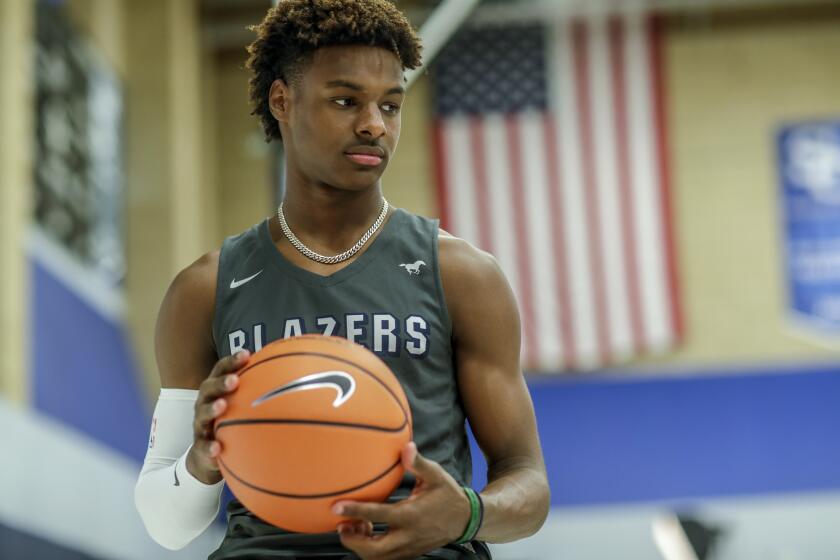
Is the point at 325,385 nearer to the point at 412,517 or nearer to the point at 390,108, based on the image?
the point at 412,517

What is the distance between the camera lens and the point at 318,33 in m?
2.64

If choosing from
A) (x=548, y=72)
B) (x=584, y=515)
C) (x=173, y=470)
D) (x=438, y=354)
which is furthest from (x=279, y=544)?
(x=548, y=72)

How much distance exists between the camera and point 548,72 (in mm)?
13578

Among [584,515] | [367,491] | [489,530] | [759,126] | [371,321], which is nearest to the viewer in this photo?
[367,491]

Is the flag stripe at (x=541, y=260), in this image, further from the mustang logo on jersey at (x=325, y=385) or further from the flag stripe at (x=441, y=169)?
the mustang logo on jersey at (x=325, y=385)

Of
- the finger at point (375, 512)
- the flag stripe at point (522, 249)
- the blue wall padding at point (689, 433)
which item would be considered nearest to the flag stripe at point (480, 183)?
the flag stripe at point (522, 249)

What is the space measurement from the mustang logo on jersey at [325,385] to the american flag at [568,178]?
10.8 metres

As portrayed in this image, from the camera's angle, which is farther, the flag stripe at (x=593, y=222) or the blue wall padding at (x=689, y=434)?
the flag stripe at (x=593, y=222)

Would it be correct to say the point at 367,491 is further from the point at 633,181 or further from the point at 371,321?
the point at 633,181

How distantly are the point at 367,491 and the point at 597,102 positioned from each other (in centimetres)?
1152

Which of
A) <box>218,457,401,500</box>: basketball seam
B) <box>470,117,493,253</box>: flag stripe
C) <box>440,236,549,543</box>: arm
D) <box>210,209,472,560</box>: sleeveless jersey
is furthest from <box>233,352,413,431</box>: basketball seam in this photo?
<box>470,117,493,253</box>: flag stripe

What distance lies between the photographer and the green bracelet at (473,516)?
7.55 ft

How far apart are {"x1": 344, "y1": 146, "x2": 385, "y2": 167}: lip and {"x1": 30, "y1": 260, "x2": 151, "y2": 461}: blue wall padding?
22.0ft

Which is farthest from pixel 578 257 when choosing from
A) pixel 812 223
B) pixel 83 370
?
pixel 83 370
